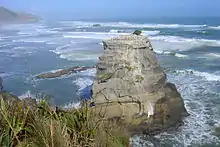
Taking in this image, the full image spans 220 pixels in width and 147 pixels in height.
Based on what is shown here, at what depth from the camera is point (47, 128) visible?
633cm

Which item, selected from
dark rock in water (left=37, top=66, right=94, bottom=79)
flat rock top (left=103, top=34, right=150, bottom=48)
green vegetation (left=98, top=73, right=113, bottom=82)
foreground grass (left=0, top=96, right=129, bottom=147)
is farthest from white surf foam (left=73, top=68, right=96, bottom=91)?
foreground grass (left=0, top=96, right=129, bottom=147)

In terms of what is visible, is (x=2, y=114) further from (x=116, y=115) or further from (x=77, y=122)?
(x=116, y=115)

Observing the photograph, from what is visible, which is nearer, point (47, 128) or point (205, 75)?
point (47, 128)

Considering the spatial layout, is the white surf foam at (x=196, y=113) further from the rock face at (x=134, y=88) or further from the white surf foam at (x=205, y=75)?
the rock face at (x=134, y=88)

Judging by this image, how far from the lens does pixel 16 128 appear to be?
6578mm

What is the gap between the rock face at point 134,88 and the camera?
1677 centimetres

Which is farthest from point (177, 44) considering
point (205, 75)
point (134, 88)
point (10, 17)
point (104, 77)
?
point (10, 17)

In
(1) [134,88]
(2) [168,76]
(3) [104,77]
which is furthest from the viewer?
(2) [168,76]

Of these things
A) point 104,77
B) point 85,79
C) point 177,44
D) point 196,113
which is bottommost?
point 177,44

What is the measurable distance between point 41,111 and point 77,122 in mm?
773

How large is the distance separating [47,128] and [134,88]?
35.5 ft

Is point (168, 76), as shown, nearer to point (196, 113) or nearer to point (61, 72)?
point (61, 72)

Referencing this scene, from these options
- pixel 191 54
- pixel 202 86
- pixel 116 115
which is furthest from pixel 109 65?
pixel 191 54

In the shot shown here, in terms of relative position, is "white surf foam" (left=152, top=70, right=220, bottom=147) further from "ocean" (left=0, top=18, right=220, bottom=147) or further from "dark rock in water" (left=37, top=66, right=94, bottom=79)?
"dark rock in water" (left=37, top=66, right=94, bottom=79)
